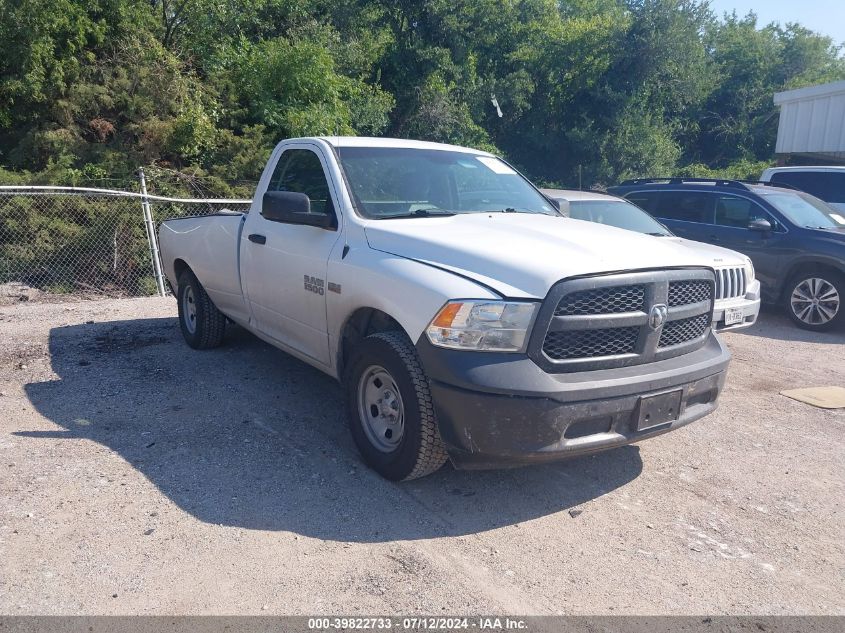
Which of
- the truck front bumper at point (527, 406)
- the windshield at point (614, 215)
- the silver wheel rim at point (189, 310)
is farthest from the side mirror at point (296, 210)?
the windshield at point (614, 215)

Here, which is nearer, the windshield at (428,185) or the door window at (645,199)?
the windshield at (428,185)

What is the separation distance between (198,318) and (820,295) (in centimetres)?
738

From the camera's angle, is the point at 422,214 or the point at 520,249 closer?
the point at 520,249

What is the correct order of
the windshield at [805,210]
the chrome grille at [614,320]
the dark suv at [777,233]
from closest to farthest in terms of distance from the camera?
the chrome grille at [614,320] → the dark suv at [777,233] → the windshield at [805,210]

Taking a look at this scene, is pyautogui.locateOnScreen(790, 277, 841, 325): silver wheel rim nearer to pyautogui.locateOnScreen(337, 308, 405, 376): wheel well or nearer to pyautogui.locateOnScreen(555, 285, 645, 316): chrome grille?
pyautogui.locateOnScreen(555, 285, 645, 316): chrome grille

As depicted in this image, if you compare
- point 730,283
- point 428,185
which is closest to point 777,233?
point 730,283

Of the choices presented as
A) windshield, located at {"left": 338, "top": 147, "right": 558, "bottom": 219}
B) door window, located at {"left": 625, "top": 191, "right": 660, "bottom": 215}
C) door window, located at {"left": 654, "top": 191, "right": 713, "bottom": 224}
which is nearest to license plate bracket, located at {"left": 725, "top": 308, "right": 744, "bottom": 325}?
windshield, located at {"left": 338, "top": 147, "right": 558, "bottom": 219}

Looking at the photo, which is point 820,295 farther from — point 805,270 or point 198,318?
point 198,318

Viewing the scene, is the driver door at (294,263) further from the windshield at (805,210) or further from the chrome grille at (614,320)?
the windshield at (805,210)

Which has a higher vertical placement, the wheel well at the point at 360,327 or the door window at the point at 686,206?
the door window at the point at 686,206

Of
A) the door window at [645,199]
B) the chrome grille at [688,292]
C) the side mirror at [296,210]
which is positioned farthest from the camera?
the door window at [645,199]

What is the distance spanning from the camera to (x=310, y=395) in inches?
233

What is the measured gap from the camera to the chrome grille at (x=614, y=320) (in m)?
3.74

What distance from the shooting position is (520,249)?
13.4 ft
